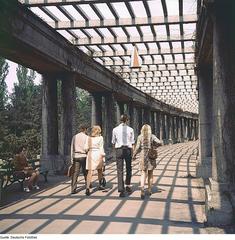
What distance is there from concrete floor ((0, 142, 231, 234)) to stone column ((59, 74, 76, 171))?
322cm

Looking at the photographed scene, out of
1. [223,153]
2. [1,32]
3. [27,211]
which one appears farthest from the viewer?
[1,32]

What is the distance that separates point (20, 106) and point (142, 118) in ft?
39.2

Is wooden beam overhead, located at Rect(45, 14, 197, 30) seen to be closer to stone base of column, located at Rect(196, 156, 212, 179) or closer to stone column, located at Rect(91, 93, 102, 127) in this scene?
stone base of column, located at Rect(196, 156, 212, 179)

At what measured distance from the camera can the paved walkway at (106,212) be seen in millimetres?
5773

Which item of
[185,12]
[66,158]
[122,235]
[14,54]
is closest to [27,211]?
[122,235]

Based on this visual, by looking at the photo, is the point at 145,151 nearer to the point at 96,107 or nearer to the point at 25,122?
the point at 96,107

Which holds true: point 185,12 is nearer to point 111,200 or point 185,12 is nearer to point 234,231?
point 111,200

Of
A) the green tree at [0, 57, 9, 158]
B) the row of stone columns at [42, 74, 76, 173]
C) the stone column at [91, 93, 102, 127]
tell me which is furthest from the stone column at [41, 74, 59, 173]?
the stone column at [91, 93, 102, 127]

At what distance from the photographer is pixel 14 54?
9.99m

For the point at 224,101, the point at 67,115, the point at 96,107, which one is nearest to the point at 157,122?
the point at 96,107

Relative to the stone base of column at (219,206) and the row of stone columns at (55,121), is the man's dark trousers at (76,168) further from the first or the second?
the row of stone columns at (55,121)

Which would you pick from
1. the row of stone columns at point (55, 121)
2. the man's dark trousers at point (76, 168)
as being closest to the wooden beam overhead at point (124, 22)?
the row of stone columns at point (55, 121)

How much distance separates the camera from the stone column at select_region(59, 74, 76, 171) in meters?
13.2

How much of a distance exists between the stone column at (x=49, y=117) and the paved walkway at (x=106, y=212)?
3873 mm
